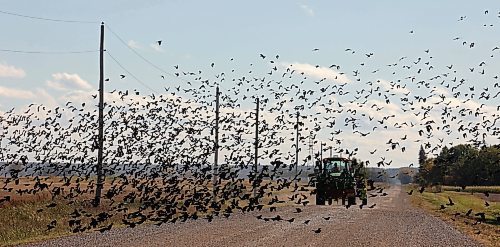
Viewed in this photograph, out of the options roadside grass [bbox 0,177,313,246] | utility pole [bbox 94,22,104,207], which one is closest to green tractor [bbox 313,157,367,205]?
roadside grass [bbox 0,177,313,246]

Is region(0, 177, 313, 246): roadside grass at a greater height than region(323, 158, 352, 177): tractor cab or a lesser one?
lesser

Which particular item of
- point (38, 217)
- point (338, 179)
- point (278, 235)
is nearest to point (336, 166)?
point (338, 179)

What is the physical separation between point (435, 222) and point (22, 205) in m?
Answer: 25.7

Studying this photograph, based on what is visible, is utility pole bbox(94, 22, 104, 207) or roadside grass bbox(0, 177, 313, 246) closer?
roadside grass bbox(0, 177, 313, 246)

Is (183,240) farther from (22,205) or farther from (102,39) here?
(102,39)

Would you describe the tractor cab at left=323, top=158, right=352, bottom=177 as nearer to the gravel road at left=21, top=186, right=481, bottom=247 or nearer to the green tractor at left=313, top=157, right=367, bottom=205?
the green tractor at left=313, top=157, right=367, bottom=205

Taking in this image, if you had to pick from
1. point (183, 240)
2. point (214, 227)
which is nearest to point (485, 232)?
point (214, 227)

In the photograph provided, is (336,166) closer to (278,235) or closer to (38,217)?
(278,235)

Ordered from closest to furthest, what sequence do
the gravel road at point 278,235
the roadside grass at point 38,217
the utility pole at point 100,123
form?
the gravel road at point 278,235 → the roadside grass at point 38,217 → the utility pole at point 100,123

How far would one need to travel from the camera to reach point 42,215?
4125cm

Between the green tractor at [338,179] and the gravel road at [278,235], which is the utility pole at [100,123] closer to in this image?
the gravel road at [278,235]

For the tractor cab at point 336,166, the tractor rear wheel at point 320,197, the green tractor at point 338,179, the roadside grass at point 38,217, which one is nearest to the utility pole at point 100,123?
the roadside grass at point 38,217

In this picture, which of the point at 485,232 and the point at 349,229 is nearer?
the point at 349,229

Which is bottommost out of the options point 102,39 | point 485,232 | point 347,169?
point 485,232
